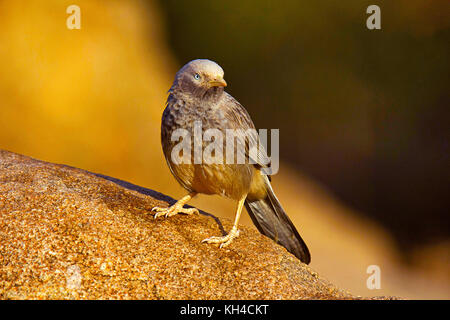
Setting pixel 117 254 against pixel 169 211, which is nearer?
pixel 117 254

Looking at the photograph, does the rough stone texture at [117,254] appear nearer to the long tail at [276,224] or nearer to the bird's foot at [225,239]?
the bird's foot at [225,239]

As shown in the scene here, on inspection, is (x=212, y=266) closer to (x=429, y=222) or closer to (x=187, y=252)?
(x=187, y=252)

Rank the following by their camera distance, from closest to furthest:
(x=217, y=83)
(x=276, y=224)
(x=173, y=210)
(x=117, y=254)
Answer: (x=117, y=254), (x=217, y=83), (x=173, y=210), (x=276, y=224)

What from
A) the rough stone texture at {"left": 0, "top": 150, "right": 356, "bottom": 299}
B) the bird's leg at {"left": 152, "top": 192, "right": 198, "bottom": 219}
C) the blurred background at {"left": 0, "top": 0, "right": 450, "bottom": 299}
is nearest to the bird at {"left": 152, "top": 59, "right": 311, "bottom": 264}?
the bird's leg at {"left": 152, "top": 192, "right": 198, "bottom": 219}

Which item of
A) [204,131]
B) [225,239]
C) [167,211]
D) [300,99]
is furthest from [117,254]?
[300,99]

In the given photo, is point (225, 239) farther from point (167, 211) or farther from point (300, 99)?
point (300, 99)

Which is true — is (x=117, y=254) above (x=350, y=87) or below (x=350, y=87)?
below
